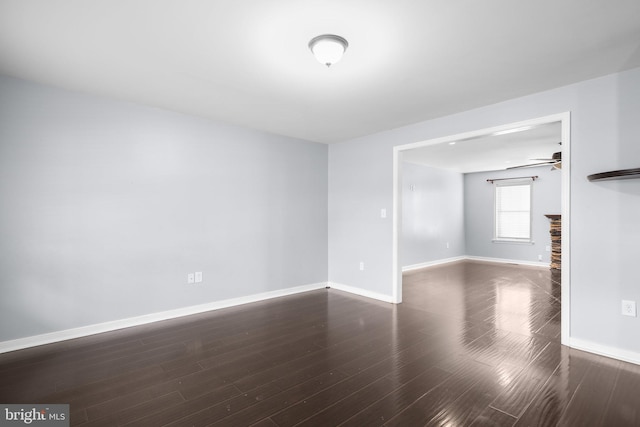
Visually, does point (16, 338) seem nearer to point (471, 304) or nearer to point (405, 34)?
point (405, 34)

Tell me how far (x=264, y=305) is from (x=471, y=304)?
115 inches

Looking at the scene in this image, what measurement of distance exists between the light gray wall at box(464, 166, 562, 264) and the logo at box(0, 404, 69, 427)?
347 inches

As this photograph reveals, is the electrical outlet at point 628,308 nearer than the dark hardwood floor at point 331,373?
No

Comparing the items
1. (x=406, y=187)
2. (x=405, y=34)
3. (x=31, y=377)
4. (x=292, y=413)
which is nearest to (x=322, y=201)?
(x=406, y=187)

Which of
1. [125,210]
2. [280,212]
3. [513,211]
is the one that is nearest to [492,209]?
[513,211]

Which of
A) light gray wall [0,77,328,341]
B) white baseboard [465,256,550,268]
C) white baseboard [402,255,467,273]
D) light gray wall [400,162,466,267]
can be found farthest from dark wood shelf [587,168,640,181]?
white baseboard [465,256,550,268]

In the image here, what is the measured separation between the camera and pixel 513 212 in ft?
25.6

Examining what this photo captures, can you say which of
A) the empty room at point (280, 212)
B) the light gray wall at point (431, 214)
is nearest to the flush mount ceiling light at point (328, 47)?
the empty room at point (280, 212)

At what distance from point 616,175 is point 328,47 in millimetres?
2438

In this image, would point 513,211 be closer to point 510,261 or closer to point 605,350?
point 510,261

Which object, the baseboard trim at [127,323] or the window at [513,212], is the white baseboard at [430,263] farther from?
the baseboard trim at [127,323]

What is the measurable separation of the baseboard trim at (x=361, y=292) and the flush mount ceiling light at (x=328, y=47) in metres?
3.33

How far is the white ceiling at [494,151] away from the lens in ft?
15.1

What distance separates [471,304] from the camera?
4199mm
